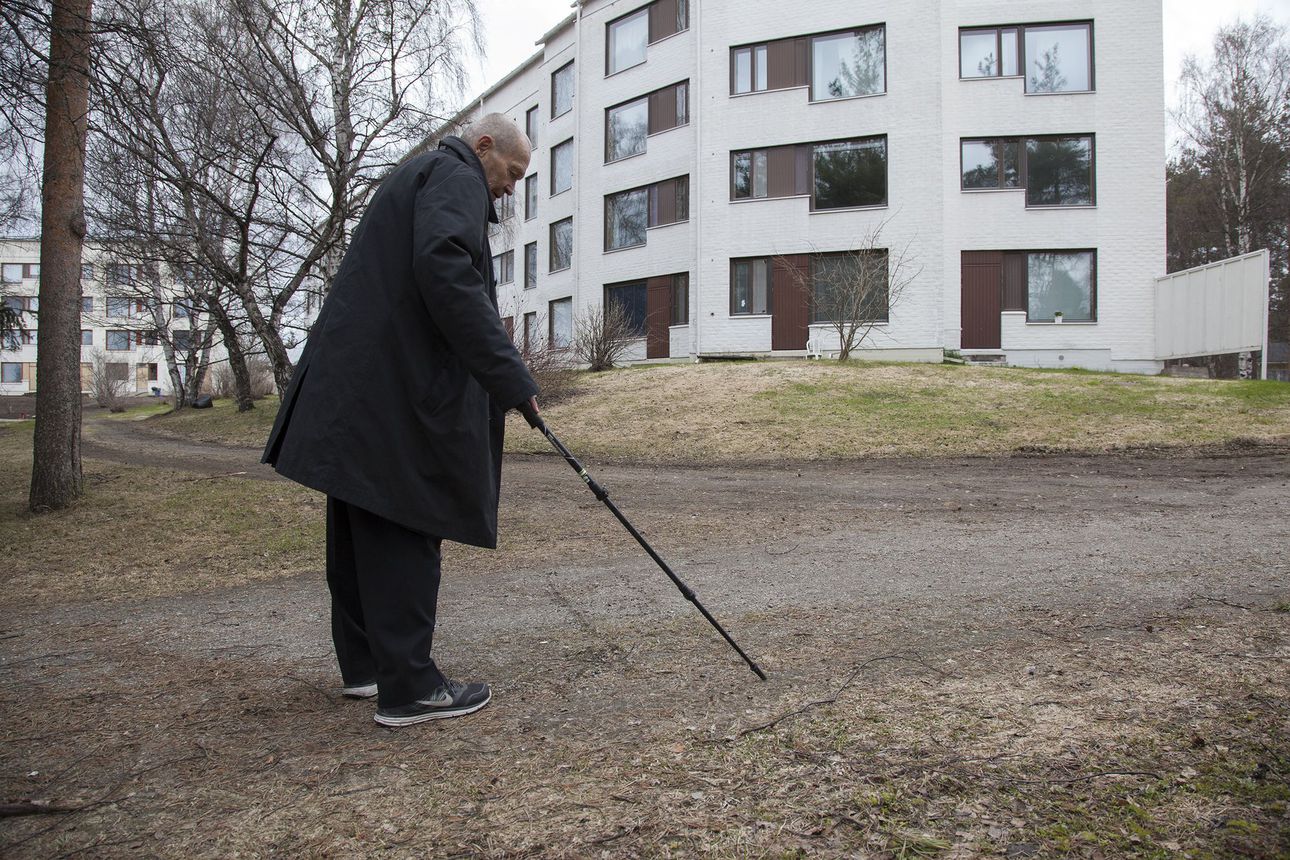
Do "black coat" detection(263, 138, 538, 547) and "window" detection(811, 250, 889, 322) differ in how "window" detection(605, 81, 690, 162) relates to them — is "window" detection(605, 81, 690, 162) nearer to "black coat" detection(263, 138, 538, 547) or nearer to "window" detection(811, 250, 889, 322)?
"window" detection(811, 250, 889, 322)

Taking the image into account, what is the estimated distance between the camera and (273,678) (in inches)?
118

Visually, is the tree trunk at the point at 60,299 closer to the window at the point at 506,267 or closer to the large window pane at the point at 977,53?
the large window pane at the point at 977,53

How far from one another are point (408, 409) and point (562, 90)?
28763 mm

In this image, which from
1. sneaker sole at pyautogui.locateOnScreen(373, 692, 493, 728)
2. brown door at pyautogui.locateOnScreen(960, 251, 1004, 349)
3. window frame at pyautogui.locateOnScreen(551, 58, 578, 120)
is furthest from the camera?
window frame at pyautogui.locateOnScreen(551, 58, 578, 120)

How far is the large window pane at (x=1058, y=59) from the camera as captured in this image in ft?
65.5

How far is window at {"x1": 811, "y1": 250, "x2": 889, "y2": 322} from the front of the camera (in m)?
16.5

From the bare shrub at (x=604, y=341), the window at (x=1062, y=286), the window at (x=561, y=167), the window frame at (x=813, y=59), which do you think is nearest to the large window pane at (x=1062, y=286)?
the window at (x=1062, y=286)

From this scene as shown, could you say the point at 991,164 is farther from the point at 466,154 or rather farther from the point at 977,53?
A: the point at 466,154

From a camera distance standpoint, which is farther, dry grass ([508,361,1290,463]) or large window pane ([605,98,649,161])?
large window pane ([605,98,649,161])

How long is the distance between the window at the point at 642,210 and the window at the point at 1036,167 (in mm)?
7767

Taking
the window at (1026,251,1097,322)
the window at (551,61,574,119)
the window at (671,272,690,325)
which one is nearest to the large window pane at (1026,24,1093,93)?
the window at (1026,251,1097,322)

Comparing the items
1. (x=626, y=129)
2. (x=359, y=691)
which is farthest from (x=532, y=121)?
(x=359, y=691)

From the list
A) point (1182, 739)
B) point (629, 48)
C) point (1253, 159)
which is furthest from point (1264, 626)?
point (1253, 159)

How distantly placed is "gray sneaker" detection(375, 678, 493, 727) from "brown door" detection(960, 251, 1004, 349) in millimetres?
19821
